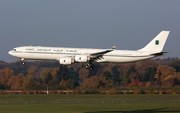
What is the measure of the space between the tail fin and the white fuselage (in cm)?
312

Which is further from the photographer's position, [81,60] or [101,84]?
[101,84]

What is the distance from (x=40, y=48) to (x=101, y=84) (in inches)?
3118

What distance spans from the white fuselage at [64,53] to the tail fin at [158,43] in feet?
10.2

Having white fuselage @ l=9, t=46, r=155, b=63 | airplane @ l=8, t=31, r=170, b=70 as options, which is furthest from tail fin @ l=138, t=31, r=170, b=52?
white fuselage @ l=9, t=46, r=155, b=63

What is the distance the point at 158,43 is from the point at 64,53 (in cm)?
2290

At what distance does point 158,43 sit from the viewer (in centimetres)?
7019

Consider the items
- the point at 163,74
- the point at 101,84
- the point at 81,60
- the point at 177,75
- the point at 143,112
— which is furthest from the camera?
the point at 163,74

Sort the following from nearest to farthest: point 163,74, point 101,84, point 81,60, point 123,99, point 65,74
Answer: point 81,60
point 123,99
point 101,84
point 163,74
point 65,74

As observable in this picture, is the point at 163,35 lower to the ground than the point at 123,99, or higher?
higher

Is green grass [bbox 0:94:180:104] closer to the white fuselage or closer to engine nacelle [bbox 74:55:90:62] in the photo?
the white fuselage

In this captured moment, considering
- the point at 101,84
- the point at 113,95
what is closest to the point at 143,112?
the point at 113,95

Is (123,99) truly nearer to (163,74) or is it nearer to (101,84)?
(101,84)

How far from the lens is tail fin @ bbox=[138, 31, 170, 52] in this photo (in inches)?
2751

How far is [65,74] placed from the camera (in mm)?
187250
